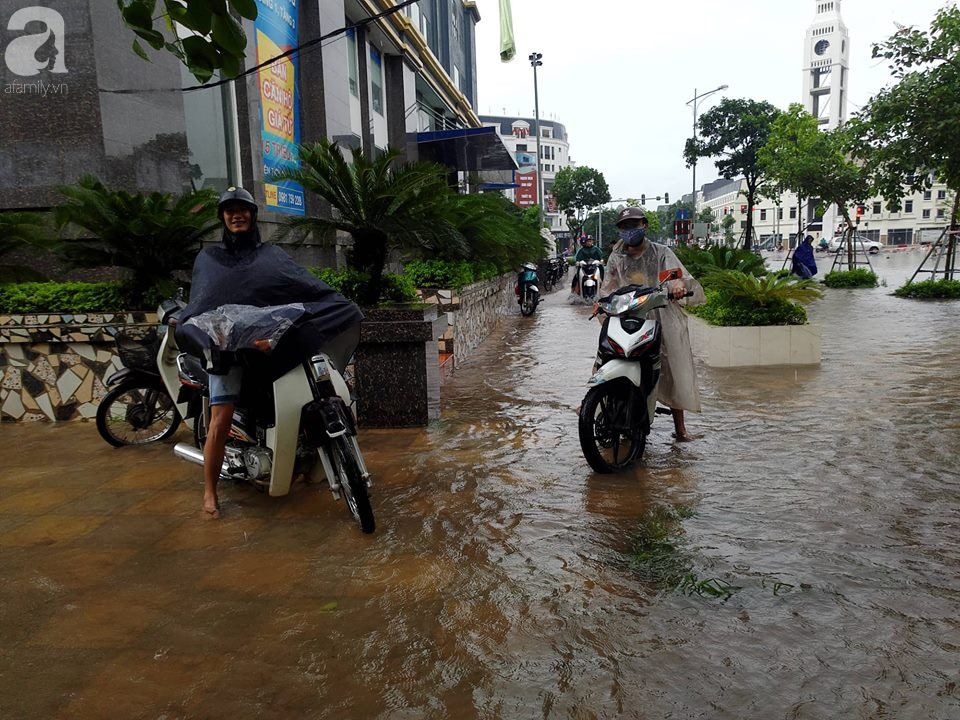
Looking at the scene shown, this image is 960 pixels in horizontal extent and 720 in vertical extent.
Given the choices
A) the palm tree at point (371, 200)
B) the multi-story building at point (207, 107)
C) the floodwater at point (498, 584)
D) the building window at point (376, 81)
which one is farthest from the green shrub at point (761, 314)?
the building window at point (376, 81)

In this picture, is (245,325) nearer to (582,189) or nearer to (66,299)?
(66,299)

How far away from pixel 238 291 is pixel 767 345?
6.88 meters

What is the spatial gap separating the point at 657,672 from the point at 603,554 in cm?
104

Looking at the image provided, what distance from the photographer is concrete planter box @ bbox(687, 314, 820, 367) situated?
9.05 meters

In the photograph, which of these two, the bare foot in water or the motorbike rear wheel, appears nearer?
the motorbike rear wheel

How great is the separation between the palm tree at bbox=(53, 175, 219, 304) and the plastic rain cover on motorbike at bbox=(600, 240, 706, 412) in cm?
349

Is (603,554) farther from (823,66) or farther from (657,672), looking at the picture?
(823,66)

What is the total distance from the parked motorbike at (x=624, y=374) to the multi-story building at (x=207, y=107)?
307 centimetres

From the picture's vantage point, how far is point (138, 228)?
6348 mm

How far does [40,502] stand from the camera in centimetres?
467

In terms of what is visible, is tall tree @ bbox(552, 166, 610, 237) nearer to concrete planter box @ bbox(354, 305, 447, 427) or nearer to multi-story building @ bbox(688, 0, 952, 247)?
multi-story building @ bbox(688, 0, 952, 247)

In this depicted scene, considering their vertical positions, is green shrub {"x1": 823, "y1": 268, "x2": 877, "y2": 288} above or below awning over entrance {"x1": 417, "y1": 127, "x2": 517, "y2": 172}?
below

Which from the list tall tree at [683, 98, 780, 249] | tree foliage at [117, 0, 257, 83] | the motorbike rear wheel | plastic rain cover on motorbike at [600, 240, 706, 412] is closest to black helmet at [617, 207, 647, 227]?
plastic rain cover on motorbike at [600, 240, 706, 412]

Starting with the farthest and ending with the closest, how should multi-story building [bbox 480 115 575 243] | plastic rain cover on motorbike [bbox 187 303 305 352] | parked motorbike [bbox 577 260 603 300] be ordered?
multi-story building [bbox 480 115 575 243] → parked motorbike [bbox 577 260 603 300] → plastic rain cover on motorbike [bbox 187 303 305 352]
